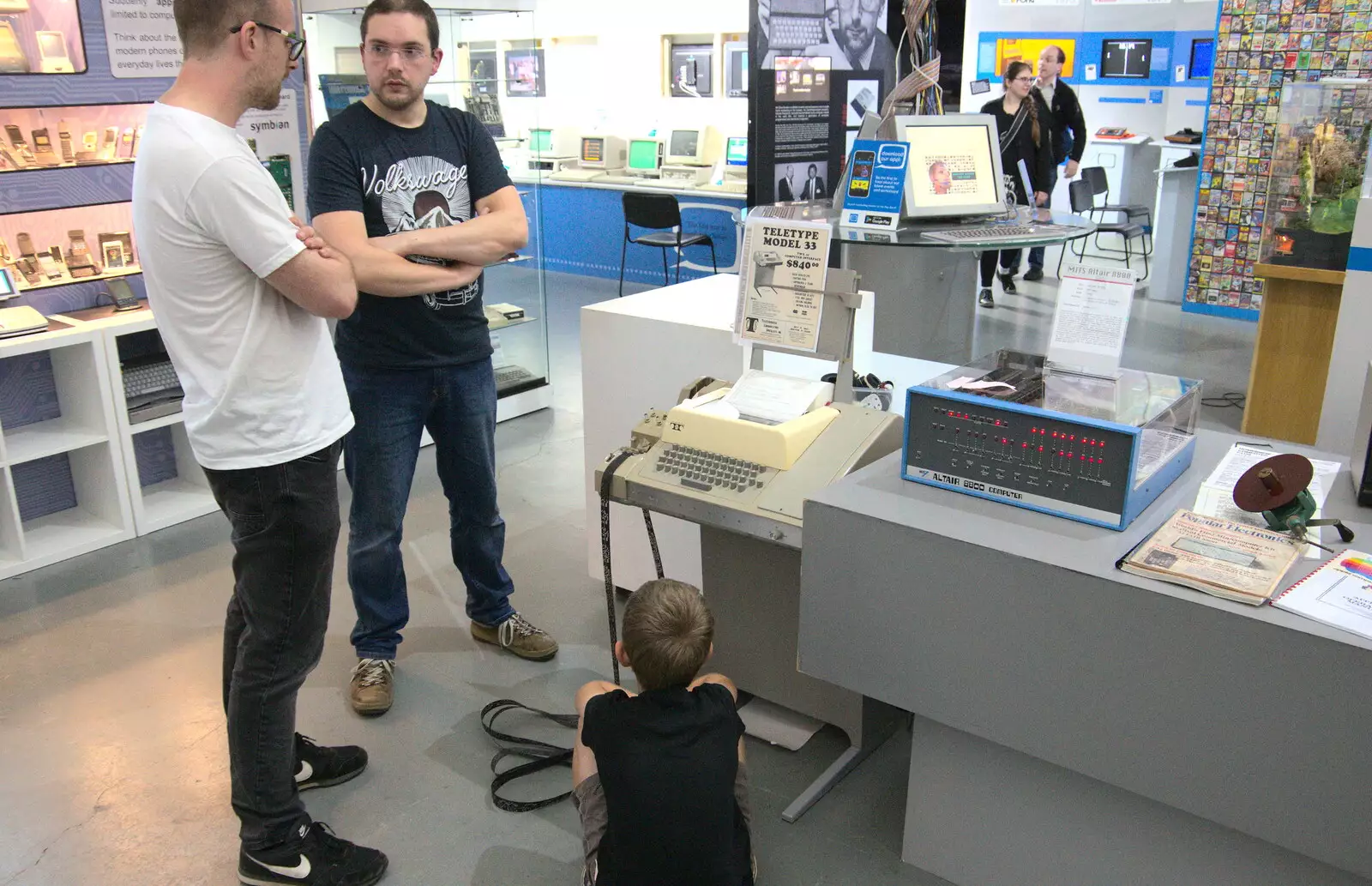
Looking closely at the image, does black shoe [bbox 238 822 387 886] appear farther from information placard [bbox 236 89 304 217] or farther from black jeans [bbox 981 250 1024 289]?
black jeans [bbox 981 250 1024 289]

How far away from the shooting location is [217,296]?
1813 millimetres

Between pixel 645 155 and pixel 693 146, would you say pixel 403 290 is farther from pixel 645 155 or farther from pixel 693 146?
pixel 645 155

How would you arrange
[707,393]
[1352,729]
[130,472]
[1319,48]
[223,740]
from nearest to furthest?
[1352,729] < [707,393] < [223,740] < [130,472] < [1319,48]

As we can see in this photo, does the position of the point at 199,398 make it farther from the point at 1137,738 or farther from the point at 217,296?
the point at 1137,738

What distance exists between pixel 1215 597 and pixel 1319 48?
6.17 meters

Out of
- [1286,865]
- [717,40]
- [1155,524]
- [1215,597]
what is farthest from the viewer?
[717,40]

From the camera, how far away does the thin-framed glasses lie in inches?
95.5

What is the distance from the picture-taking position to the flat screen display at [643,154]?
870 centimetres

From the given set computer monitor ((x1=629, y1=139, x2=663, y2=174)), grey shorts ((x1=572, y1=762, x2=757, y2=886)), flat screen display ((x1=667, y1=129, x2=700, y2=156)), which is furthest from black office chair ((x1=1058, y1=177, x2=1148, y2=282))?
grey shorts ((x1=572, y1=762, x2=757, y2=886))

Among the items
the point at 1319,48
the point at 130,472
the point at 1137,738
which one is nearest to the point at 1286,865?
the point at 1137,738

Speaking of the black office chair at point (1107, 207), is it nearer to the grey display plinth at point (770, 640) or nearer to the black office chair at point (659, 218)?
the black office chair at point (659, 218)

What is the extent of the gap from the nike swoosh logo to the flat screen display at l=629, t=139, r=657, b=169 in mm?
7297

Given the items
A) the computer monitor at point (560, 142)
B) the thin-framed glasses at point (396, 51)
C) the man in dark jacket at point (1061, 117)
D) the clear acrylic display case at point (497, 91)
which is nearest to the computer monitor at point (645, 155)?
the computer monitor at point (560, 142)

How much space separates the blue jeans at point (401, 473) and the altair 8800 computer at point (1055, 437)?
1188mm
